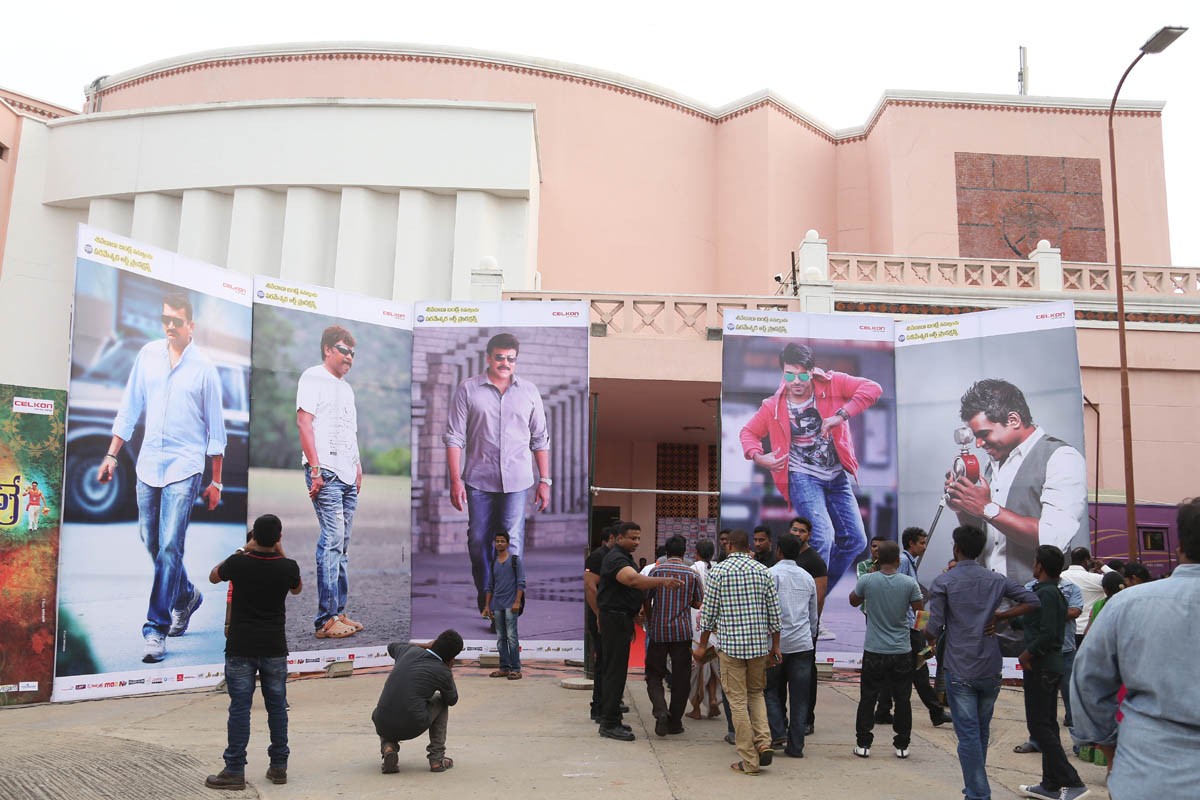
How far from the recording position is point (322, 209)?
1848 cm

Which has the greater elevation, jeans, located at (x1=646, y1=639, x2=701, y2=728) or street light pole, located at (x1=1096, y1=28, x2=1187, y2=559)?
street light pole, located at (x1=1096, y1=28, x2=1187, y2=559)

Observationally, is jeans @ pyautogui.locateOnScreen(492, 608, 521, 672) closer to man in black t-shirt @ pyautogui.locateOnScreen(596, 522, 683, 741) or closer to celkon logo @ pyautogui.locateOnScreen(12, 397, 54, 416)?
man in black t-shirt @ pyautogui.locateOnScreen(596, 522, 683, 741)

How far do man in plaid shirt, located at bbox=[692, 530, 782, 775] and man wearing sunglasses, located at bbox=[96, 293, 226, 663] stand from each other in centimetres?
500

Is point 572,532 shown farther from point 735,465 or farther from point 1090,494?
point 1090,494

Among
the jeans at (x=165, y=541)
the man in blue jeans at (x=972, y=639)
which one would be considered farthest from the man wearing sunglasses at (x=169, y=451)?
the man in blue jeans at (x=972, y=639)

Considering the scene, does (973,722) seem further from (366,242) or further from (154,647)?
(366,242)

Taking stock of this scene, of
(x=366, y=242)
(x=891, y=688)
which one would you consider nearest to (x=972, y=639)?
(x=891, y=688)

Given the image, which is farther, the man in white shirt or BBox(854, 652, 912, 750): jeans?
the man in white shirt

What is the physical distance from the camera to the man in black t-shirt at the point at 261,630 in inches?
224

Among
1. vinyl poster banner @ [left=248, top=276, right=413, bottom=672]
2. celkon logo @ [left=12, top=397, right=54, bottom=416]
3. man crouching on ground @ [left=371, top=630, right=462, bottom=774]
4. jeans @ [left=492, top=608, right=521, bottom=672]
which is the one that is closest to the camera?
man crouching on ground @ [left=371, top=630, right=462, bottom=774]

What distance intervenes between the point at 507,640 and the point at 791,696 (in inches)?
160

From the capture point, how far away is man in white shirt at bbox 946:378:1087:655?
9977mm

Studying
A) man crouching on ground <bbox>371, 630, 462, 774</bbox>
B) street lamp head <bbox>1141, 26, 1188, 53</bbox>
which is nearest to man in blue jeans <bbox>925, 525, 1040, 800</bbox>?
man crouching on ground <bbox>371, 630, 462, 774</bbox>

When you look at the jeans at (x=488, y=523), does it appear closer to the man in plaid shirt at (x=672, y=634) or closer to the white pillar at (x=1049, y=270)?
the man in plaid shirt at (x=672, y=634)
